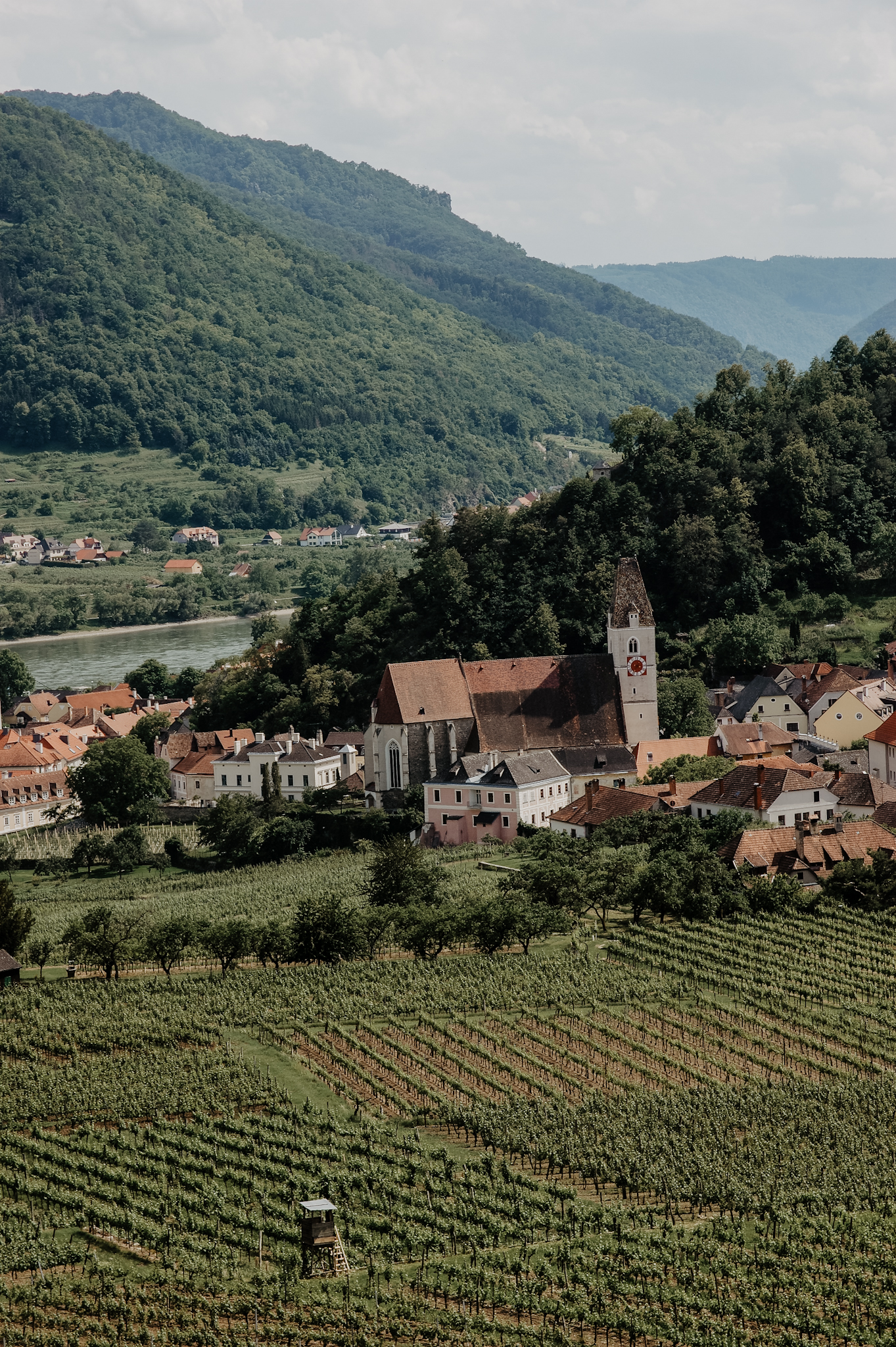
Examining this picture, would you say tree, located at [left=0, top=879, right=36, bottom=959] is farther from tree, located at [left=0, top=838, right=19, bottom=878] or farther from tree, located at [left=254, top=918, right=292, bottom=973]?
tree, located at [left=0, top=838, right=19, bottom=878]

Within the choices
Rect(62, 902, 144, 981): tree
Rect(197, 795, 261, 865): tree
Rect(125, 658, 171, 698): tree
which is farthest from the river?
Rect(62, 902, 144, 981): tree

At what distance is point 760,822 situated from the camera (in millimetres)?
63344

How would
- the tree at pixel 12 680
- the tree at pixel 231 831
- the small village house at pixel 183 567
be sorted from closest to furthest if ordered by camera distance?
the tree at pixel 231 831 < the tree at pixel 12 680 < the small village house at pixel 183 567

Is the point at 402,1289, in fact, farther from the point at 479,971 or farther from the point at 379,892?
the point at 379,892

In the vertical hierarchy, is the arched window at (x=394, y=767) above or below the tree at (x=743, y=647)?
below

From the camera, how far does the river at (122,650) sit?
460ft

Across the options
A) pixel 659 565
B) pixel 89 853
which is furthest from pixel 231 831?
pixel 659 565

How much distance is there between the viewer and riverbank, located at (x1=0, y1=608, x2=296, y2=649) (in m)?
166

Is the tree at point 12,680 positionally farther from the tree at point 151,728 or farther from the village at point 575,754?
the village at point 575,754

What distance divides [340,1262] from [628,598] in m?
54.0

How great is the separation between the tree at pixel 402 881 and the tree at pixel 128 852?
1840 centimetres

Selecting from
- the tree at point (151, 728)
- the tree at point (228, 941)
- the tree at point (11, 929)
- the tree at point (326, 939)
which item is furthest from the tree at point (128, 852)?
the tree at point (326, 939)

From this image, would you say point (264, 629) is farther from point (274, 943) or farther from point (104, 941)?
point (274, 943)

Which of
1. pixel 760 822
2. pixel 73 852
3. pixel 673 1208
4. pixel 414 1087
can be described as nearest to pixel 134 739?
pixel 73 852
